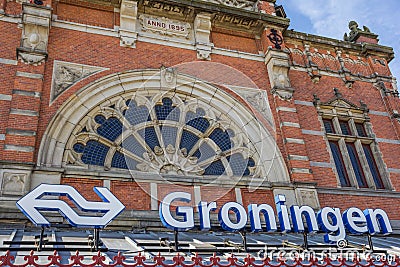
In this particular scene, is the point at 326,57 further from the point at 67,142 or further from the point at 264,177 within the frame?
the point at 67,142

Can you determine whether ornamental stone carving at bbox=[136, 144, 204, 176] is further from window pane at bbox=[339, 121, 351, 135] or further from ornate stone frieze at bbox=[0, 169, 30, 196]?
window pane at bbox=[339, 121, 351, 135]

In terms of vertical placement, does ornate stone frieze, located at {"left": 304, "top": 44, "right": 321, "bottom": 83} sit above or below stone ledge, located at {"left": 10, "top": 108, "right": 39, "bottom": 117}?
above

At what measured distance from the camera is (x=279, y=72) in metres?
11.7

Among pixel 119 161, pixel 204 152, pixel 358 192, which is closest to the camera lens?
pixel 119 161

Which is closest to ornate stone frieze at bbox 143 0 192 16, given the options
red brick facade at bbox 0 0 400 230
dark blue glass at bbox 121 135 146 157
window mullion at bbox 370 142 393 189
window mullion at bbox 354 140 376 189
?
red brick facade at bbox 0 0 400 230

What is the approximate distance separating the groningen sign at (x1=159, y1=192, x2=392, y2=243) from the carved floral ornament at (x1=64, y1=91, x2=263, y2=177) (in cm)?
241

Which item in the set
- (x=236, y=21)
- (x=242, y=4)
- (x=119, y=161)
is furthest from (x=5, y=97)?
(x=242, y=4)

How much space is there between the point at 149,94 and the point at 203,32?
Answer: 9.09ft

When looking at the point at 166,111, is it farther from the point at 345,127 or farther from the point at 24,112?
the point at 345,127

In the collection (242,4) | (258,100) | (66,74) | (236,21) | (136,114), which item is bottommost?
(136,114)

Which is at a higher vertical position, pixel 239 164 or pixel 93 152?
pixel 93 152

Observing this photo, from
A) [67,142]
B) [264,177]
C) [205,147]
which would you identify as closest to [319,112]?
[264,177]

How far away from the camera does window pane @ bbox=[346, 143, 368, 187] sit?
37.2 feet

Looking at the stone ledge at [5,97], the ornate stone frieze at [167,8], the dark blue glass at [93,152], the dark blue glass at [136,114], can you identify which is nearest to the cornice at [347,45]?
the ornate stone frieze at [167,8]
